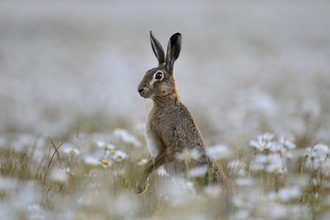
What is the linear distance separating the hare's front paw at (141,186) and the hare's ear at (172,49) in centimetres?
116

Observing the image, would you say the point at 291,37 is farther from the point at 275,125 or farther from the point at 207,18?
the point at 275,125

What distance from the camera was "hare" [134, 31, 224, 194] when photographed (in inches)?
173

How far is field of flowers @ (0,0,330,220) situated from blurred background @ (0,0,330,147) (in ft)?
0.16

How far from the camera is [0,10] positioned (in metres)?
25.4

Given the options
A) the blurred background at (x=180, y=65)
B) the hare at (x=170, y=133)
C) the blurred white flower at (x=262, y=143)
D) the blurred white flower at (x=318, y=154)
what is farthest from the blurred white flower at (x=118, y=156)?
the blurred background at (x=180, y=65)

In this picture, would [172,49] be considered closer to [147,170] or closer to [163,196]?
[147,170]

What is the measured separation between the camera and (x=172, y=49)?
487cm

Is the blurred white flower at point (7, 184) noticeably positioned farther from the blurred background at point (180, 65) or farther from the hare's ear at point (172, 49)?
the blurred background at point (180, 65)

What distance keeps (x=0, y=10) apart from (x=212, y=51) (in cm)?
1217

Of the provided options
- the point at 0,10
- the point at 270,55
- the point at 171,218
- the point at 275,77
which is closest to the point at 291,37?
the point at 270,55

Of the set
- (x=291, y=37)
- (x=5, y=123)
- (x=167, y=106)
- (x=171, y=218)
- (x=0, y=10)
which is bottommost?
(x=171, y=218)

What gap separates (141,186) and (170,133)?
0.53 metres

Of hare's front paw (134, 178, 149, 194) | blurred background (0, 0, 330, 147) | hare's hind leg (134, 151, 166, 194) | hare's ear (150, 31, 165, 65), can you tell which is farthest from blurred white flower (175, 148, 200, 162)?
blurred background (0, 0, 330, 147)

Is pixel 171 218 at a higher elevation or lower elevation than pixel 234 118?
lower
